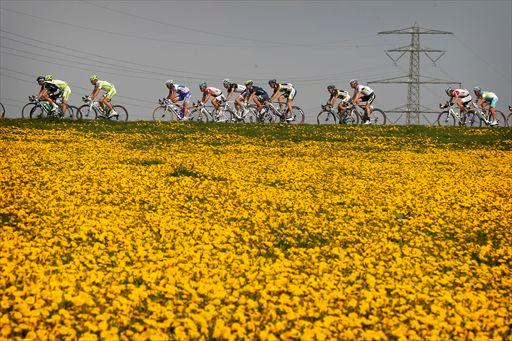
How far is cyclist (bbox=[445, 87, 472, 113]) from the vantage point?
36341mm

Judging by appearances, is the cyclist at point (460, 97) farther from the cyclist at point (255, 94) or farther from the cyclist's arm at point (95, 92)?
the cyclist's arm at point (95, 92)

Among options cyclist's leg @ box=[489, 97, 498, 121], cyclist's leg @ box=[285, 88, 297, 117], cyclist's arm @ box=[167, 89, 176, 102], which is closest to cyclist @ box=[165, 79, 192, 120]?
cyclist's arm @ box=[167, 89, 176, 102]

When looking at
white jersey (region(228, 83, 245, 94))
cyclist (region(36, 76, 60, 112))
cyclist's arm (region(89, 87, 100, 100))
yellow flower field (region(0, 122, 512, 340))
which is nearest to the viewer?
yellow flower field (region(0, 122, 512, 340))

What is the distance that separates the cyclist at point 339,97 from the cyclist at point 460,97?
22.1ft

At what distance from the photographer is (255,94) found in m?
35.2

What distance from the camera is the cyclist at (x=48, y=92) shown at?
31.7 metres

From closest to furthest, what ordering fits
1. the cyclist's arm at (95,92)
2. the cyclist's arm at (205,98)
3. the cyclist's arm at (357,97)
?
the cyclist's arm at (95,92)
the cyclist's arm at (357,97)
the cyclist's arm at (205,98)

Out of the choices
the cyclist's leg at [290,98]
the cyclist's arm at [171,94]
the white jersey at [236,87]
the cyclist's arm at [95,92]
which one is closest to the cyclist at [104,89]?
the cyclist's arm at [95,92]

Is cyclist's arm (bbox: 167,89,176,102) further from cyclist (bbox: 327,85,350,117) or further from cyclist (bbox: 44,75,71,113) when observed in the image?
cyclist (bbox: 327,85,350,117)

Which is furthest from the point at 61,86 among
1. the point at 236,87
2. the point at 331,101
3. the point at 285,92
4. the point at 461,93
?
the point at 461,93

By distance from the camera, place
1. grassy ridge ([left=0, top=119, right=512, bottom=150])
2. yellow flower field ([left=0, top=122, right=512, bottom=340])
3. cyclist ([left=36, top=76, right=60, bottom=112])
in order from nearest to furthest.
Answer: yellow flower field ([left=0, top=122, right=512, bottom=340]), grassy ridge ([left=0, top=119, right=512, bottom=150]), cyclist ([left=36, top=76, right=60, bottom=112])

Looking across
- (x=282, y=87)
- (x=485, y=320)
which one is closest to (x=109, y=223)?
(x=485, y=320)

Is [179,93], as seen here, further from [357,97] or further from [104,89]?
[357,97]

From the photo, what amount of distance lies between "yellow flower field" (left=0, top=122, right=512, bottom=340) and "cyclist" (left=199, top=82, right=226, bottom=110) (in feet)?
43.1
